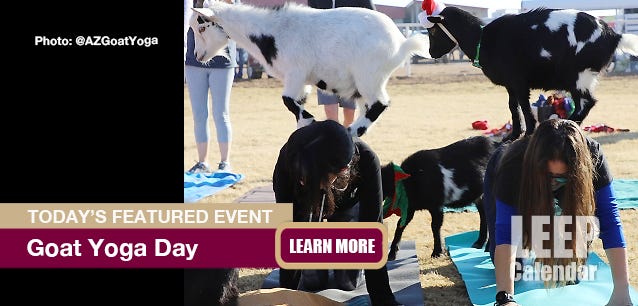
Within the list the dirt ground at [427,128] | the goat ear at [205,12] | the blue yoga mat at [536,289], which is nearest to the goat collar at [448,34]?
the dirt ground at [427,128]

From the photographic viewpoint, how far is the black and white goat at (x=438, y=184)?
13.6 ft

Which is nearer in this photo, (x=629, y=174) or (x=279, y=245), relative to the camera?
(x=279, y=245)

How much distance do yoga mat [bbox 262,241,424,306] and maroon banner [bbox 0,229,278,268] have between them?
76cm

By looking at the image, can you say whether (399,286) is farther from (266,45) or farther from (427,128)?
(427,128)

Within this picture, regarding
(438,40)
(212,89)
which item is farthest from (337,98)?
(212,89)

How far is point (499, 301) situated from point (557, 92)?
5.67 feet

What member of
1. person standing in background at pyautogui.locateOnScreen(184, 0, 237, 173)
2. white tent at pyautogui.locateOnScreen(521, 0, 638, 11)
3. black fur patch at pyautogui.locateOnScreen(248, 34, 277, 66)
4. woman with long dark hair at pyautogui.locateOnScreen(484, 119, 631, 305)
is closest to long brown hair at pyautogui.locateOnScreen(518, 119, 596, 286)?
woman with long dark hair at pyautogui.locateOnScreen(484, 119, 631, 305)

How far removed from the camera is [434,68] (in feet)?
65.5

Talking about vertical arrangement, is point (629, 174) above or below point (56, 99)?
below

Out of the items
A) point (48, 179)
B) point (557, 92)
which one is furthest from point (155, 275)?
point (557, 92)

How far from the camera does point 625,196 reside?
215 inches

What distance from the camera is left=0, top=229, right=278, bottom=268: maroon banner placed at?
8.34ft

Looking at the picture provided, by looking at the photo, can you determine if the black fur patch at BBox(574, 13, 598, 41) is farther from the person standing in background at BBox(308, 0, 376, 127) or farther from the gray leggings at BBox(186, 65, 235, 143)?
the gray leggings at BBox(186, 65, 235, 143)

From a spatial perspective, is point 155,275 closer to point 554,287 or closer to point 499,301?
point 499,301
